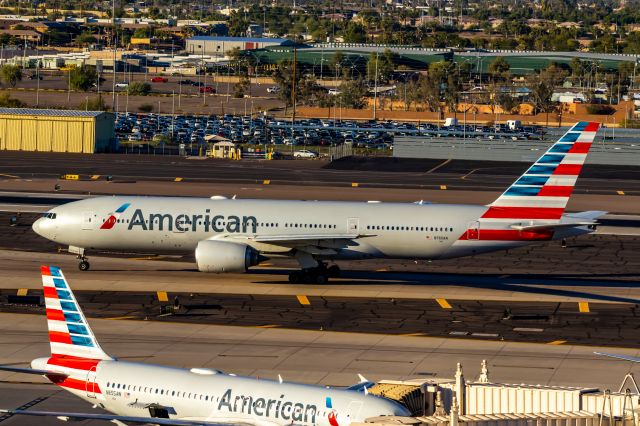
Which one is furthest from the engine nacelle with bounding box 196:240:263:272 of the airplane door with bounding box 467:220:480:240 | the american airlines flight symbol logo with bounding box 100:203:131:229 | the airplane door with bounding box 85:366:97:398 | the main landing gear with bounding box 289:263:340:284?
the airplane door with bounding box 85:366:97:398

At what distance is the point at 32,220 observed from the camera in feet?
297

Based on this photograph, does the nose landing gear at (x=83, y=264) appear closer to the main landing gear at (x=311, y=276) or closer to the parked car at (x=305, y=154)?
the main landing gear at (x=311, y=276)

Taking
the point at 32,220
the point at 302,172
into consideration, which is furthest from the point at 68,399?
the point at 302,172

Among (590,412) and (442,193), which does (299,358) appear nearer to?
(590,412)

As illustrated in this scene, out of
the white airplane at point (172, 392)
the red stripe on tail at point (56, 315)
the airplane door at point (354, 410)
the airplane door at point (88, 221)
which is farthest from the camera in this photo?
the airplane door at point (88, 221)

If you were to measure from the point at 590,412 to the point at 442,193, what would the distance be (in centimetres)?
7781

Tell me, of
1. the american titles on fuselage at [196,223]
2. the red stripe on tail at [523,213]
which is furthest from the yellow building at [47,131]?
the red stripe on tail at [523,213]

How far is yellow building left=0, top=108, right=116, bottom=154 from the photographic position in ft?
454

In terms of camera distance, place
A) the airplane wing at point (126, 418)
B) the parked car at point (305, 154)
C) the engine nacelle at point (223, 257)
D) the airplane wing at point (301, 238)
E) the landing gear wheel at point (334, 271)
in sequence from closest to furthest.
Answer: 1. the airplane wing at point (126, 418)
2. the engine nacelle at point (223, 257)
3. the airplane wing at point (301, 238)
4. the landing gear wheel at point (334, 271)
5. the parked car at point (305, 154)

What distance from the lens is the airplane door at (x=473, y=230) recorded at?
226ft

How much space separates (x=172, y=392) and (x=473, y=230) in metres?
33.2

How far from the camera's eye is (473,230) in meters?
68.8

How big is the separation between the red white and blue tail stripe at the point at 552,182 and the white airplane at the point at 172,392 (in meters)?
30.0

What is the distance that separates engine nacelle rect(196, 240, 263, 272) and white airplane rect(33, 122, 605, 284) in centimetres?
5
